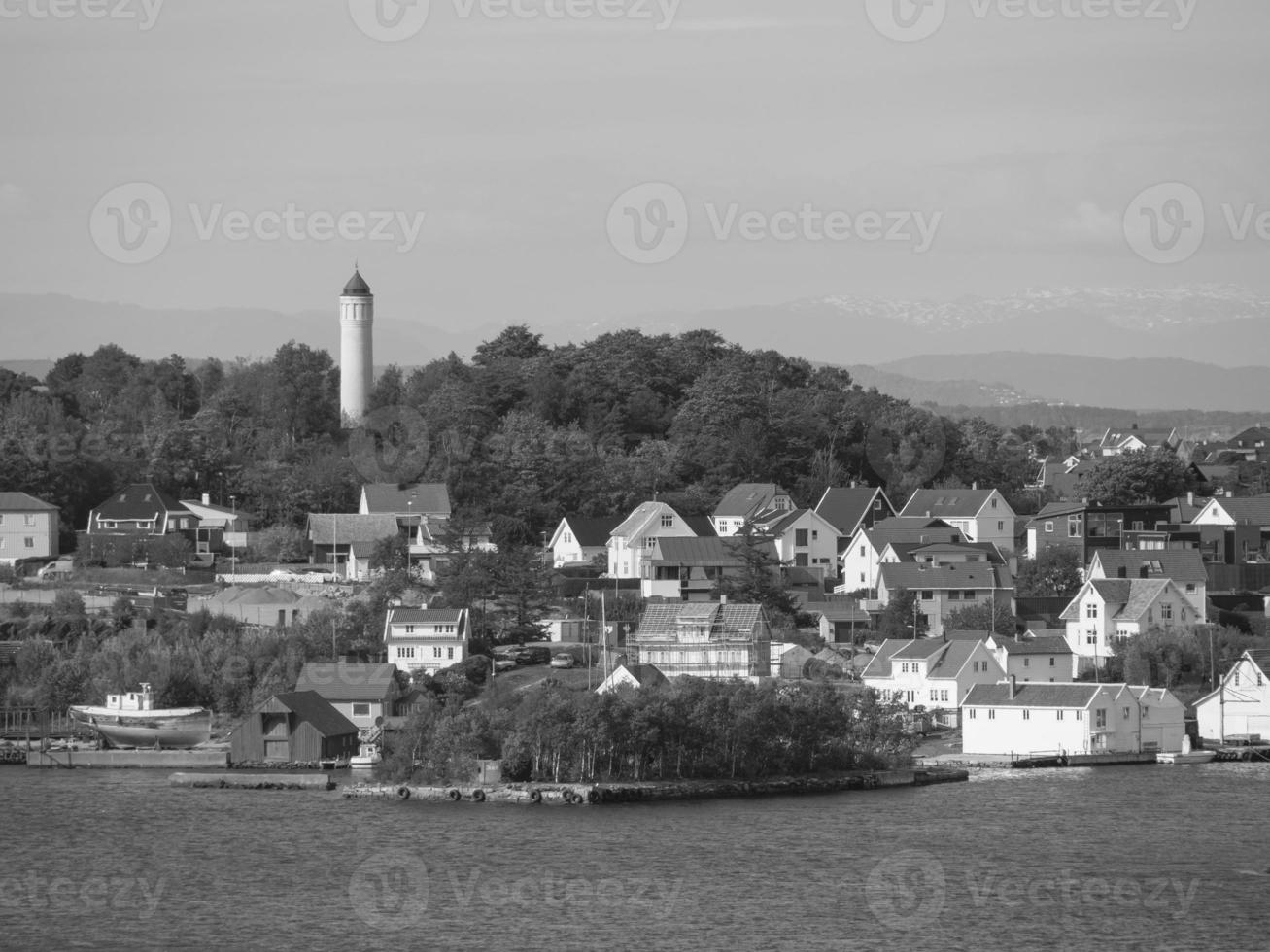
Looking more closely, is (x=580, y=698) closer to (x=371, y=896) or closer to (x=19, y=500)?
(x=371, y=896)

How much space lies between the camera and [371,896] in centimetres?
2839

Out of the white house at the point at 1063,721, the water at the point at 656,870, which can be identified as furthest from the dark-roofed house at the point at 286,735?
the white house at the point at 1063,721

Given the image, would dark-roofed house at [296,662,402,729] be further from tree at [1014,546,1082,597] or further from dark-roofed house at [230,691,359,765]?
tree at [1014,546,1082,597]

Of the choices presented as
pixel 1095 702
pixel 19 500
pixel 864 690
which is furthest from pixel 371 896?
pixel 19 500

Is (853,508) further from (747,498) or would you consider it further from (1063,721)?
(1063,721)

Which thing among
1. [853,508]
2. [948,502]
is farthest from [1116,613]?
[853,508]

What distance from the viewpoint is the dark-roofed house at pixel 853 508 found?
55.2 m

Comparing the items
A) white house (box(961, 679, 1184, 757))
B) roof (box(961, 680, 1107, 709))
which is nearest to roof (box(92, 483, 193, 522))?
roof (box(961, 680, 1107, 709))

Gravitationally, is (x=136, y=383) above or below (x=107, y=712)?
above

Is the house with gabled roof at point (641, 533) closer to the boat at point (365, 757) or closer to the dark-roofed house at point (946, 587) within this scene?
the dark-roofed house at point (946, 587)

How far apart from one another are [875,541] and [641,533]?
18.4ft

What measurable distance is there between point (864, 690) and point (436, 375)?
1173 inches

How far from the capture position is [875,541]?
168ft

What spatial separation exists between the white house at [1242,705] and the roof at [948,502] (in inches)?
587
